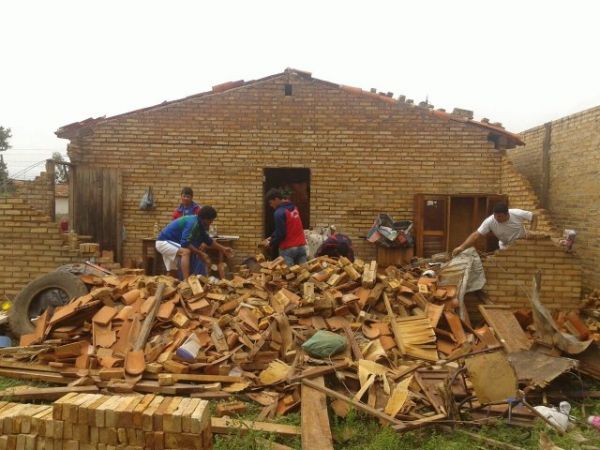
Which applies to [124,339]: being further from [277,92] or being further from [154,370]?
[277,92]

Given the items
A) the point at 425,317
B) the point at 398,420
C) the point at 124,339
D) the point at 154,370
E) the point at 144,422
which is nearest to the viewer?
the point at 144,422

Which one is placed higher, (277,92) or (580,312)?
(277,92)

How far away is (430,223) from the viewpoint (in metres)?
9.43

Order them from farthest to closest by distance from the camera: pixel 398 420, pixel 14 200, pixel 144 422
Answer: pixel 14 200, pixel 398 420, pixel 144 422

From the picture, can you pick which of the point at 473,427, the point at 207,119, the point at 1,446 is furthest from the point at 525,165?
the point at 1,446

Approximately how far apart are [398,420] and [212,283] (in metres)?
3.55

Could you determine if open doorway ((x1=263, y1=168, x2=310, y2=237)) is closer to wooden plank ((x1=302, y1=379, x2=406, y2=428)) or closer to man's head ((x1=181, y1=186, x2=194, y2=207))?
man's head ((x1=181, y1=186, x2=194, y2=207))

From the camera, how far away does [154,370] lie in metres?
5.07

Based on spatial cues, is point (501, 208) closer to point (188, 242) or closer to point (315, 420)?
point (315, 420)

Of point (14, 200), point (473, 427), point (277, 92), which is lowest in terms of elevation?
point (473, 427)

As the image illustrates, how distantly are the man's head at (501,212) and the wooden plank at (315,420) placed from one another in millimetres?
3905

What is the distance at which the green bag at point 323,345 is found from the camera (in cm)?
529

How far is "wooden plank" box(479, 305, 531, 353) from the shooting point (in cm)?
577

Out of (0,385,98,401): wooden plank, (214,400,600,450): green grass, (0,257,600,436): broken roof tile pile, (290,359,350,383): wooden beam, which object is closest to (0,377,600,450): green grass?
(214,400,600,450): green grass
